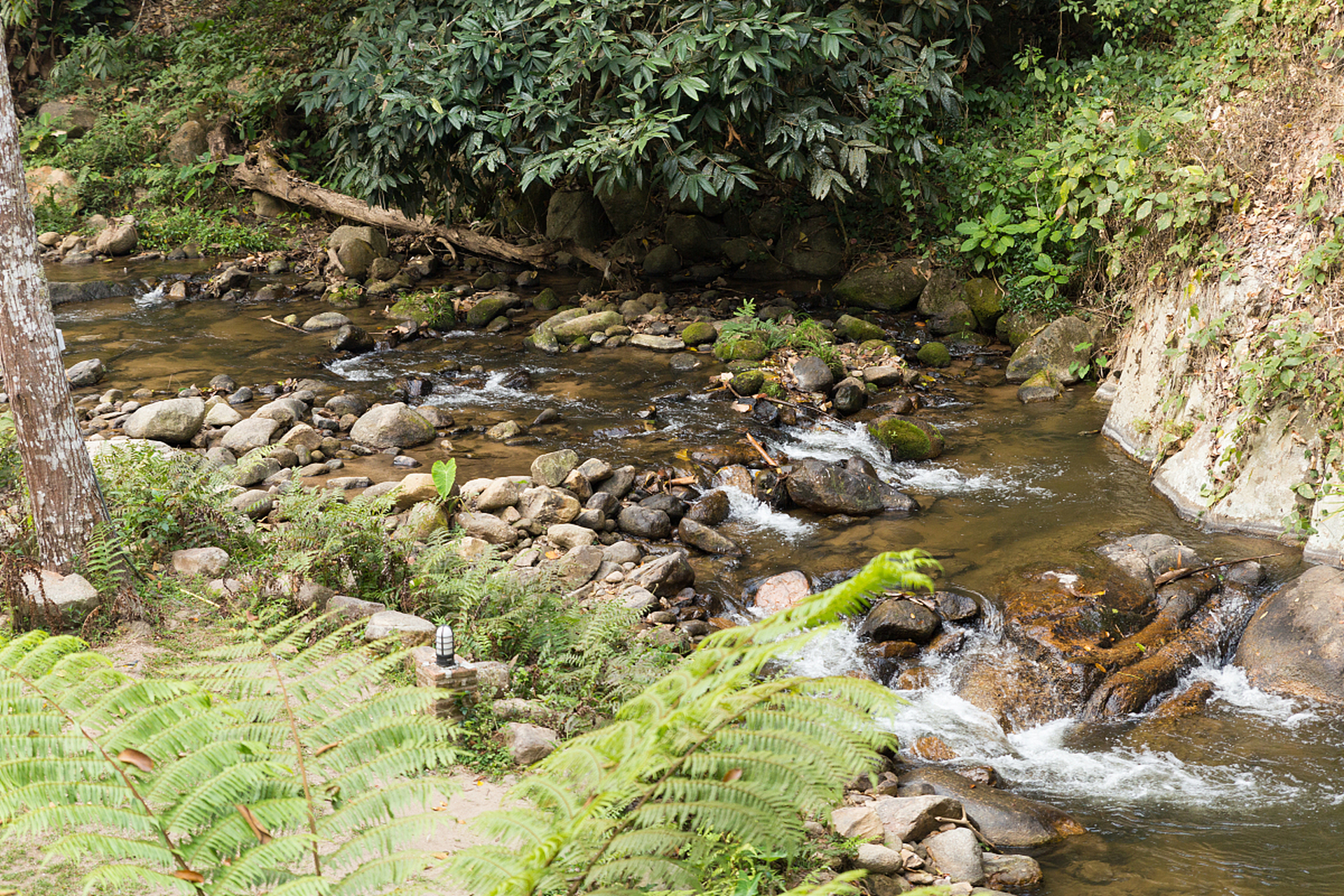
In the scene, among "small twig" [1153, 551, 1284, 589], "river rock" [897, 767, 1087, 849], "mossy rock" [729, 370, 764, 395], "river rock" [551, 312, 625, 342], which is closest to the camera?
"river rock" [897, 767, 1087, 849]

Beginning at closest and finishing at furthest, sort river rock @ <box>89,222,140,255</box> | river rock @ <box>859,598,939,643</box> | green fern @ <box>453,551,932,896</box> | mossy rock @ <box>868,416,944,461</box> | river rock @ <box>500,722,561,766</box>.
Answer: green fern @ <box>453,551,932,896</box>, river rock @ <box>500,722,561,766</box>, river rock @ <box>859,598,939,643</box>, mossy rock @ <box>868,416,944,461</box>, river rock @ <box>89,222,140,255</box>

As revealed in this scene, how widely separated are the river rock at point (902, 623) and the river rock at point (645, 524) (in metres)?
1.87

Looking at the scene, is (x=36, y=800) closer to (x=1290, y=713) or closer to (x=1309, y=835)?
(x=1309, y=835)

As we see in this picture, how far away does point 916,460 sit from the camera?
28.8ft

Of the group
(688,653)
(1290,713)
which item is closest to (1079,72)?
(1290,713)

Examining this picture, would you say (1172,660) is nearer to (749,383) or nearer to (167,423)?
(749,383)

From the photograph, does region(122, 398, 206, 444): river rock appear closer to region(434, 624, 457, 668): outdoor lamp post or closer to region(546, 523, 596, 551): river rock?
region(546, 523, 596, 551): river rock

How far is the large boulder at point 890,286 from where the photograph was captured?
12336 mm

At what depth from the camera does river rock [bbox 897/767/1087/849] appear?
4699mm

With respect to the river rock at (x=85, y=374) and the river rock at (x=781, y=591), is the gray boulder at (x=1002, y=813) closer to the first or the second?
the river rock at (x=781, y=591)

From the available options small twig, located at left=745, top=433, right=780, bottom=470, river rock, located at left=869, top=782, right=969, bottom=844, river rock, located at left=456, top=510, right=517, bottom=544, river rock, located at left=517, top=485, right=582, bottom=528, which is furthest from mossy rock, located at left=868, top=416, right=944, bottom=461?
river rock, located at left=869, top=782, right=969, bottom=844

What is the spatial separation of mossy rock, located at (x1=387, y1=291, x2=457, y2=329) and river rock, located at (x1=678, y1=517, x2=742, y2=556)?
247 inches

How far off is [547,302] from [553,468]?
5522 mm

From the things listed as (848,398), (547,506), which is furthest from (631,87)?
(547,506)
